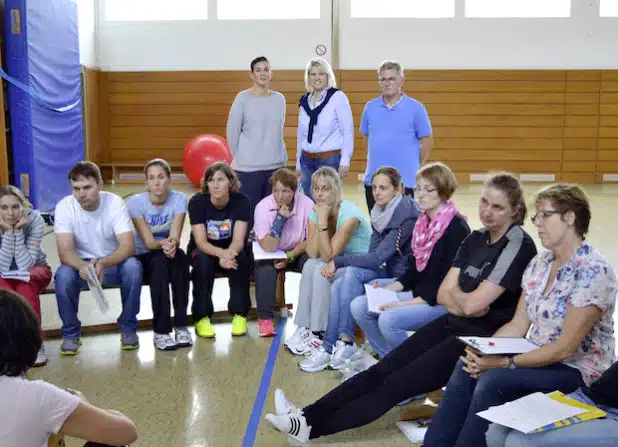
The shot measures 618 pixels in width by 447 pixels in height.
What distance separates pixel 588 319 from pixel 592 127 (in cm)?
1127

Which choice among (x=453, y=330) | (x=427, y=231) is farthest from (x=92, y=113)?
(x=453, y=330)

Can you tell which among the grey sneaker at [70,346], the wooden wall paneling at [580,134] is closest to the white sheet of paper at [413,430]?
the grey sneaker at [70,346]

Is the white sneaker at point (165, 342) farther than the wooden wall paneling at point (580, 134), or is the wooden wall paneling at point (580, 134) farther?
the wooden wall paneling at point (580, 134)

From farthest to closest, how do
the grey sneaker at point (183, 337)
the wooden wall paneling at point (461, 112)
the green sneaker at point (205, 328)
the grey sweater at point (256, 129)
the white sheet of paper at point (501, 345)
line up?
the wooden wall paneling at point (461, 112) < the grey sweater at point (256, 129) < the green sneaker at point (205, 328) < the grey sneaker at point (183, 337) < the white sheet of paper at point (501, 345)

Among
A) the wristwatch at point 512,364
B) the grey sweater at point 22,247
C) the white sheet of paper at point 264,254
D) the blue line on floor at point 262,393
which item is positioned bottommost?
the blue line on floor at point 262,393

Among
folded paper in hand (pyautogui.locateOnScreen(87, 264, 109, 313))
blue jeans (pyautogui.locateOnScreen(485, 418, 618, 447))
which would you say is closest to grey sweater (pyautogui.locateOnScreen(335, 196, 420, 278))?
folded paper in hand (pyautogui.locateOnScreen(87, 264, 109, 313))

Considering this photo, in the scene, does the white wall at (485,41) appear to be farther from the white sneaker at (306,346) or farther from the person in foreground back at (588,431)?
the person in foreground back at (588,431)

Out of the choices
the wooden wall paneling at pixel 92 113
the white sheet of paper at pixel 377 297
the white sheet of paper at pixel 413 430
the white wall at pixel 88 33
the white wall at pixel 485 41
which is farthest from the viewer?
the white wall at pixel 485 41

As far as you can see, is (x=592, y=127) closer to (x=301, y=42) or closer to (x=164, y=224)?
(x=301, y=42)

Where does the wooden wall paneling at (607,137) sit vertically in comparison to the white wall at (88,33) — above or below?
below

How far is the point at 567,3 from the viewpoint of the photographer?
1202 cm

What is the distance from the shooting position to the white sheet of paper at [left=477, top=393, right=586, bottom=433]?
202 centimetres

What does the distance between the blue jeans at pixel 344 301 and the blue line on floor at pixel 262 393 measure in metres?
0.33

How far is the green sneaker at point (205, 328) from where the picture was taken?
167 inches
